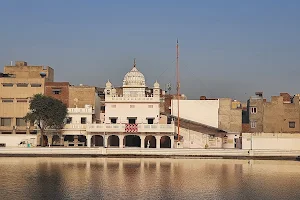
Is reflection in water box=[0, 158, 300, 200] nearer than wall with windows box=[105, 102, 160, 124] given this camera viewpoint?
Yes

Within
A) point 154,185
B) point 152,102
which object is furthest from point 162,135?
point 154,185

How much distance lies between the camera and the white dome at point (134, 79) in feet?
213

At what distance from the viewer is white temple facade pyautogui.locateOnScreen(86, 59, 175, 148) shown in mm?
61281

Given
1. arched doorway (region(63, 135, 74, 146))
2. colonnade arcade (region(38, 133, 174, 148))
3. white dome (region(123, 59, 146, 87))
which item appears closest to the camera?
colonnade arcade (region(38, 133, 174, 148))

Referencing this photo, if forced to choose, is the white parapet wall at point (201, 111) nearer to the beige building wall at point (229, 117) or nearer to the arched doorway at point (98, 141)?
the beige building wall at point (229, 117)

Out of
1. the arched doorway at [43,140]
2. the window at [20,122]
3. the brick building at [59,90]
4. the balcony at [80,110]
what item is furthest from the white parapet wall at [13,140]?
the brick building at [59,90]

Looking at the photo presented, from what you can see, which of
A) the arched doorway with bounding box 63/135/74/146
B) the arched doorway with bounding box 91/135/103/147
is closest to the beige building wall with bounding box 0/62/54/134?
the arched doorway with bounding box 63/135/74/146

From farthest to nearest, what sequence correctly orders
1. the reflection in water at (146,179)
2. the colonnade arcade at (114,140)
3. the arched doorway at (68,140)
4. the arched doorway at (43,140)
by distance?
the arched doorway at (68,140) → the arched doorway at (43,140) → the colonnade arcade at (114,140) → the reflection in water at (146,179)

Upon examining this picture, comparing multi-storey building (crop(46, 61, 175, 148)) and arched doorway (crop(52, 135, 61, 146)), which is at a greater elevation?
multi-storey building (crop(46, 61, 175, 148))

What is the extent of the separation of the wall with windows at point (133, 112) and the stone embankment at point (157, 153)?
7102 millimetres

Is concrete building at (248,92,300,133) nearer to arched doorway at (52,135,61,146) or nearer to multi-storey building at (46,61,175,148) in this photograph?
multi-storey building at (46,61,175,148)

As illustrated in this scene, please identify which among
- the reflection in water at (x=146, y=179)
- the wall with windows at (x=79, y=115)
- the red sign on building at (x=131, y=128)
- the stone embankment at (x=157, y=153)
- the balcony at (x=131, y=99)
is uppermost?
the balcony at (x=131, y=99)

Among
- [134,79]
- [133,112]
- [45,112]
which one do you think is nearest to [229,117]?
[133,112]

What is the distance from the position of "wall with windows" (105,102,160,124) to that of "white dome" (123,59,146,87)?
261cm
